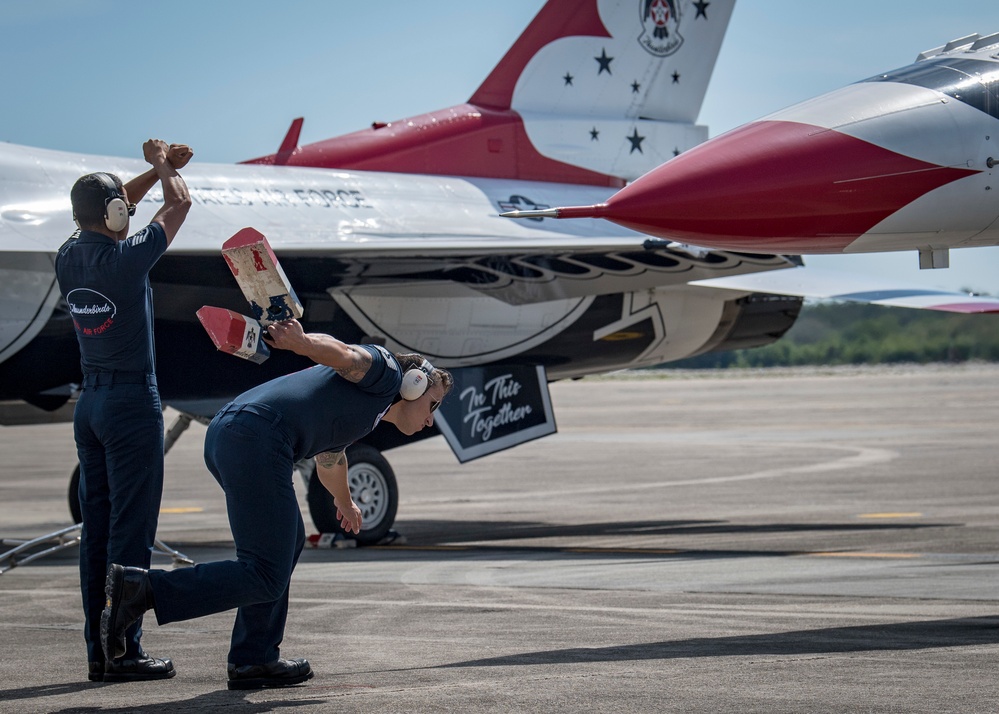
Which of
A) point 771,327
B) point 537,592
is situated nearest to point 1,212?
point 537,592

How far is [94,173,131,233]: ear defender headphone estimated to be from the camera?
5441 millimetres

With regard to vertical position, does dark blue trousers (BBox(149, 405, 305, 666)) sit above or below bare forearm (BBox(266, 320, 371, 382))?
below

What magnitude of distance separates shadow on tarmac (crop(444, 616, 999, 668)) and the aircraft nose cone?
1.92m

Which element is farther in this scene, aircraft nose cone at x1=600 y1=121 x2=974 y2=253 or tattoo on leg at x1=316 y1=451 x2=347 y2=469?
aircraft nose cone at x1=600 y1=121 x2=974 y2=253

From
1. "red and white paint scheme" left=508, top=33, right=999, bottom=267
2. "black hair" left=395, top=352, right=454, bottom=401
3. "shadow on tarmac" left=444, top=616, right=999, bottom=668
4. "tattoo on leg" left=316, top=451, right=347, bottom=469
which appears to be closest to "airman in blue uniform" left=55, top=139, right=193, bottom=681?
"tattoo on leg" left=316, top=451, right=347, bottom=469

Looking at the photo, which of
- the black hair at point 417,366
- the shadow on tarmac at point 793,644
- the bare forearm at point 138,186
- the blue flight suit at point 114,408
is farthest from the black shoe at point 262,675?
the bare forearm at point 138,186

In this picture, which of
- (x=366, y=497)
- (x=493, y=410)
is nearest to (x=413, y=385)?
(x=366, y=497)

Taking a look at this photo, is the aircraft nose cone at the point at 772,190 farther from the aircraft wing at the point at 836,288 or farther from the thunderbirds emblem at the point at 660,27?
the thunderbirds emblem at the point at 660,27

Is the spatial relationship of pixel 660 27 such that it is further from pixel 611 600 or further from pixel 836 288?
pixel 611 600

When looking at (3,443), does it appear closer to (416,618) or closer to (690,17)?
(690,17)

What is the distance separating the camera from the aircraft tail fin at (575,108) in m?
14.0

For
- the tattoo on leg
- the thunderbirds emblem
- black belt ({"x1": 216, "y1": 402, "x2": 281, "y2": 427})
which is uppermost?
the thunderbirds emblem

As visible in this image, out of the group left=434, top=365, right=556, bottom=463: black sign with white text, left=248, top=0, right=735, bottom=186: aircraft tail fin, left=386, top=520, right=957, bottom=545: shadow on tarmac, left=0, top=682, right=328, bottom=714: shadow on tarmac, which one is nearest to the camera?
left=0, top=682, right=328, bottom=714: shadow on tarmac

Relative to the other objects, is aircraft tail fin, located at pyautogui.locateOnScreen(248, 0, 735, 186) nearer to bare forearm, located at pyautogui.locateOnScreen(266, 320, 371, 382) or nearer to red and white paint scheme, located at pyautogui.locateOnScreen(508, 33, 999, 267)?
red and white paint scheme, located at pyautogui.locateOnScreen(508, 33, 999, 267)
